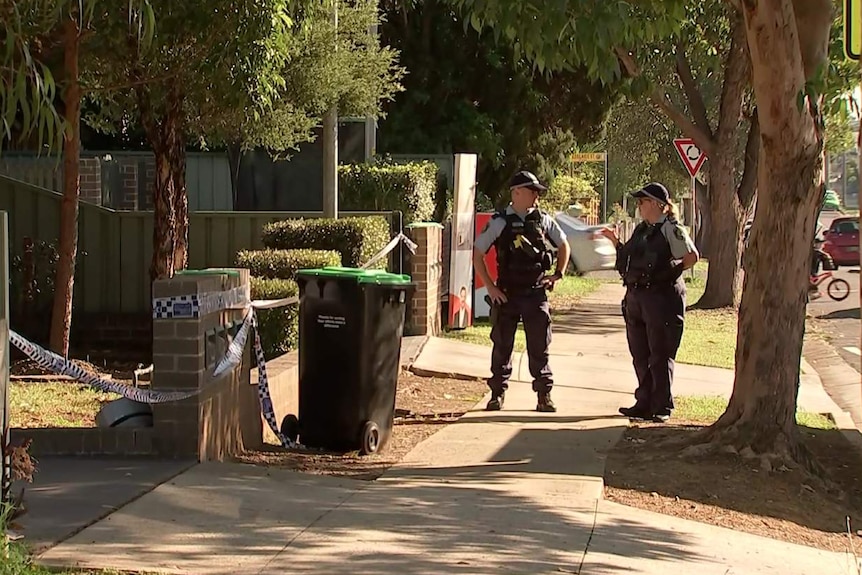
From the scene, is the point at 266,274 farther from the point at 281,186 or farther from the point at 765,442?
the point at 281,186

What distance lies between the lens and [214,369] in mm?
7188

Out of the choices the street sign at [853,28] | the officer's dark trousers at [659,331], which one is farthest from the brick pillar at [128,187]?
the street sign at [853,28]

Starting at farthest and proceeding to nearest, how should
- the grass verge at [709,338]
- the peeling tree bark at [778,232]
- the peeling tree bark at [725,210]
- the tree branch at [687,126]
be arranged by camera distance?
the peeling tree bark at [725,210] < the tree branch at [687,126] < the grass verge at [709,338] < the peeling tree bark at [778,232]

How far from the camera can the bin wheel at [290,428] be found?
8.16m

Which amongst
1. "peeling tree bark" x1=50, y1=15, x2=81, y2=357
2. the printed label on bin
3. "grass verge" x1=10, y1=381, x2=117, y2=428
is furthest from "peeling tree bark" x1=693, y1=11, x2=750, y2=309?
the printed label on bin

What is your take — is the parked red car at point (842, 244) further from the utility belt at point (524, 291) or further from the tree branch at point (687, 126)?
the utility belt at point (524, 291)

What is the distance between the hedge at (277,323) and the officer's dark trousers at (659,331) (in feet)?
9.61

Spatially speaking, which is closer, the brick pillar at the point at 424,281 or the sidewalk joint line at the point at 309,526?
the sidewalk joint line at the point at 309,526

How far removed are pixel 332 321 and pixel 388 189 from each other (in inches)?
274

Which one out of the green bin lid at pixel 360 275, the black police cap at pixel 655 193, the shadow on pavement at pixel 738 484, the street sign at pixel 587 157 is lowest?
the shadow on pavement at pixel 738 484

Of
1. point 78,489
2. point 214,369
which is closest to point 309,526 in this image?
point 78,489

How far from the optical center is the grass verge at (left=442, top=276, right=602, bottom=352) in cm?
1437

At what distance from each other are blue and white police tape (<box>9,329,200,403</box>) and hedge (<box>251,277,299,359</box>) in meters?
3.46

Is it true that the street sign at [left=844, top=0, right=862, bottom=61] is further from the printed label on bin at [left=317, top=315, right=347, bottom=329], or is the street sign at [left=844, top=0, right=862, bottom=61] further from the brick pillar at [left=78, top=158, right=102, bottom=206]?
the brick pillar at [left=78, top=158, right=102, bottom=206]
